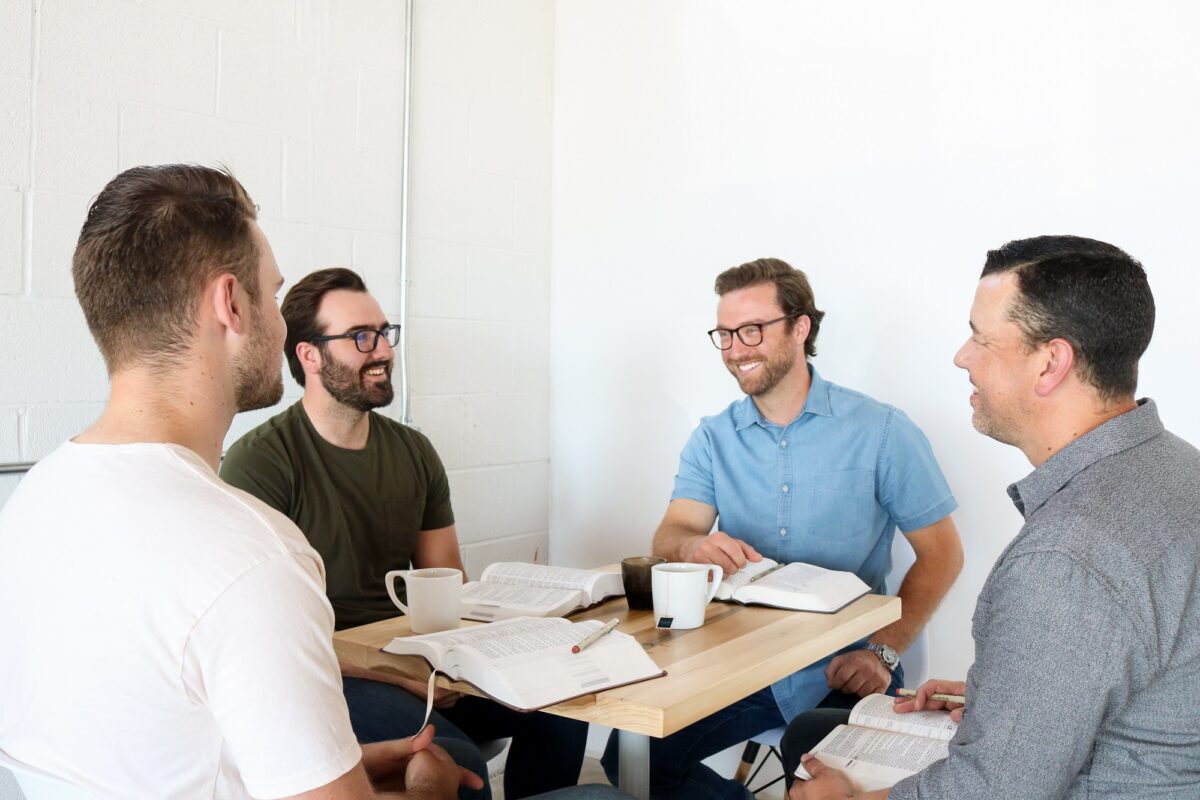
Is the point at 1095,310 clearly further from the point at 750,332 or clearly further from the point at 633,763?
the point at 750,332

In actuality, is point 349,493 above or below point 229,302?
below

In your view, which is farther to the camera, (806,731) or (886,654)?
(886,654)

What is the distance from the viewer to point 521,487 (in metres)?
3.14

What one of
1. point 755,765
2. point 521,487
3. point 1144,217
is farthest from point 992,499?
point 521,487

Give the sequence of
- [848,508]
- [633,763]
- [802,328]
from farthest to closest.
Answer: [802,328], [848,508], [633,763]

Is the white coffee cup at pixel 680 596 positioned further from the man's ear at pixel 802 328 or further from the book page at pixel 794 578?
the man's ear at pixel 802 328

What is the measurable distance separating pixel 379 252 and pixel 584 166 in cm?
76

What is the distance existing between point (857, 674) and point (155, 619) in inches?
58.7

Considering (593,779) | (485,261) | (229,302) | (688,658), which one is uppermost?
(485,261)

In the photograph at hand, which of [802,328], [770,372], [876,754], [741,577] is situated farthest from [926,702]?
[802,328]

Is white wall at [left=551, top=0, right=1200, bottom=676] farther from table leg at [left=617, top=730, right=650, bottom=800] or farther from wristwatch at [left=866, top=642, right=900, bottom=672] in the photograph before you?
table leg at [left=617, top=730, right=650, bottom=800]

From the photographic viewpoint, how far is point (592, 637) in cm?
143

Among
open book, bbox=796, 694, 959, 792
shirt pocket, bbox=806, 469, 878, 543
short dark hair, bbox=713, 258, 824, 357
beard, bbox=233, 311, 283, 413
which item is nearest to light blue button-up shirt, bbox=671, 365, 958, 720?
shirt pocket, bbox=806, 469, 878, 543

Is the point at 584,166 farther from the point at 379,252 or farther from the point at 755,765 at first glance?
the point at 755,765
